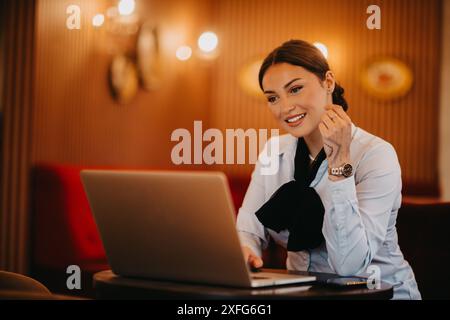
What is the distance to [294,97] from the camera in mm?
1938

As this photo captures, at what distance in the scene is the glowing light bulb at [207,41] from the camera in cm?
618

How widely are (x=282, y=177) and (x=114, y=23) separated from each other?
308 centimetres

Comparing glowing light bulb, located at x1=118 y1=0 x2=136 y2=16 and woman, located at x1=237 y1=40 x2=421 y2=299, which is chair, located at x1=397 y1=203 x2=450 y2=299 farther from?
glowing light bulb, located at x1=118 y1=0 x2=136 y2=16

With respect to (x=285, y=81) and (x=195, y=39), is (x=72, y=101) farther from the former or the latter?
(x=285, y=81)

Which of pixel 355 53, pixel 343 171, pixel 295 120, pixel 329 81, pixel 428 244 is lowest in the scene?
pixel 428 244

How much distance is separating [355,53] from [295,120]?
164 inches

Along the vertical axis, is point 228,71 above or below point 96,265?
above

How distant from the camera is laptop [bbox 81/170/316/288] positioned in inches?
48.1

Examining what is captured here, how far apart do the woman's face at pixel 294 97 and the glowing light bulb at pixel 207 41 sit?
4301mm

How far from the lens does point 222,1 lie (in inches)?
258

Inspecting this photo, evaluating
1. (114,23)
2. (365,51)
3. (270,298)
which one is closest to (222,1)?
(365,51)

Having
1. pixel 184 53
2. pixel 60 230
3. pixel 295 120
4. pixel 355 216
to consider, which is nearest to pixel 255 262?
pixel 355 216

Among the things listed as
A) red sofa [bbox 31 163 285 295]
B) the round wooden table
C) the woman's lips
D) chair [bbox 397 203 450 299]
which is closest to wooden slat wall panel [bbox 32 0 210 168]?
red sofa [bbox 31 163 285 295]

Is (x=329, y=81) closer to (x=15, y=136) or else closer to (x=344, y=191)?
(x=344, y=191)
